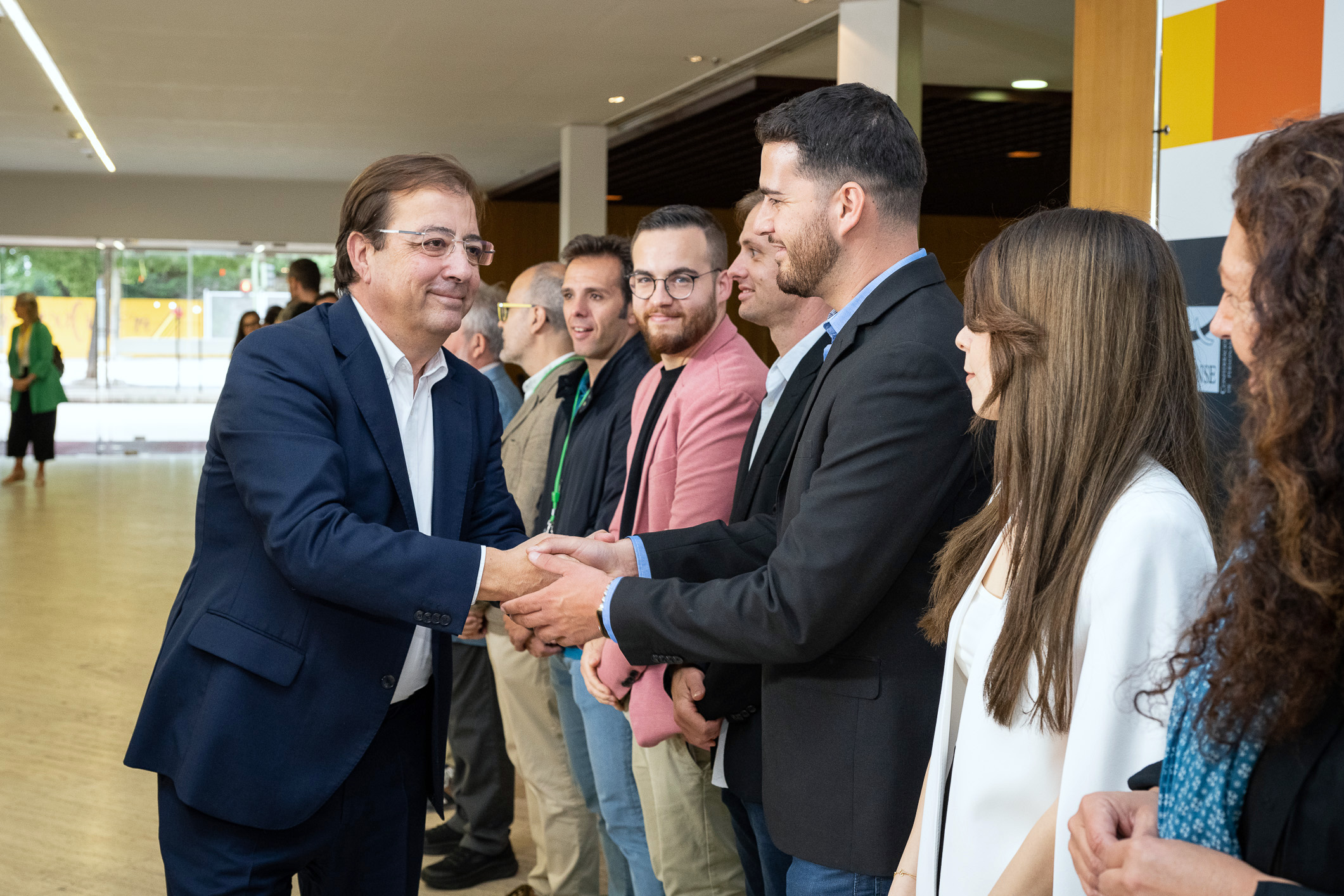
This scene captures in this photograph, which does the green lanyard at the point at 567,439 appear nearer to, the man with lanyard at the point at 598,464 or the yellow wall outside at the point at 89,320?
the man with lanyard at the point at 598,464

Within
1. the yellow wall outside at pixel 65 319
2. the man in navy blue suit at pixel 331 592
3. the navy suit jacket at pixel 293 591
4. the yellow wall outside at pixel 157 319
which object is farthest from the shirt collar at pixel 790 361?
the yellow wall outside at pixel 65 319

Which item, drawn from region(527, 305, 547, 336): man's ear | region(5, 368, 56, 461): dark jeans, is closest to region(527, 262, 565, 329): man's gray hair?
region(527, 305, 547, 336): man's ear

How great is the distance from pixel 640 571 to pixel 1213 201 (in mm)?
1766

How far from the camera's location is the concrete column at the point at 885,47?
19.8ft

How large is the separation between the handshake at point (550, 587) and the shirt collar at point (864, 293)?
22.9 inches

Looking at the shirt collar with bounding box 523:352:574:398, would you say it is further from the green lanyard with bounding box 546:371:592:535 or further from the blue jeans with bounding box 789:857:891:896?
the blue jeans with bounding box 789:857:891:896

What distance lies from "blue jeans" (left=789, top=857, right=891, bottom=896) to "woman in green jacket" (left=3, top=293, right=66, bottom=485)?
42.1ft

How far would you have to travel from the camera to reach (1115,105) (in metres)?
3.43

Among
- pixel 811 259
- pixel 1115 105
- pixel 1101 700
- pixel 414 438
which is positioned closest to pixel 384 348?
pixel 414 438

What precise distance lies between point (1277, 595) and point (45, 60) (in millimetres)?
9410

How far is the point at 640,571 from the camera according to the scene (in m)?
2.12

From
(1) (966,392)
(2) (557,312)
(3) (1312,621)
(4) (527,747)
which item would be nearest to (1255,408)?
(3) (1312,621)

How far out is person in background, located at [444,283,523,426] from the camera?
4109 millimetres

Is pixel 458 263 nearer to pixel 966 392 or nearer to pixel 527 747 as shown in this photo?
pixel 966 392
